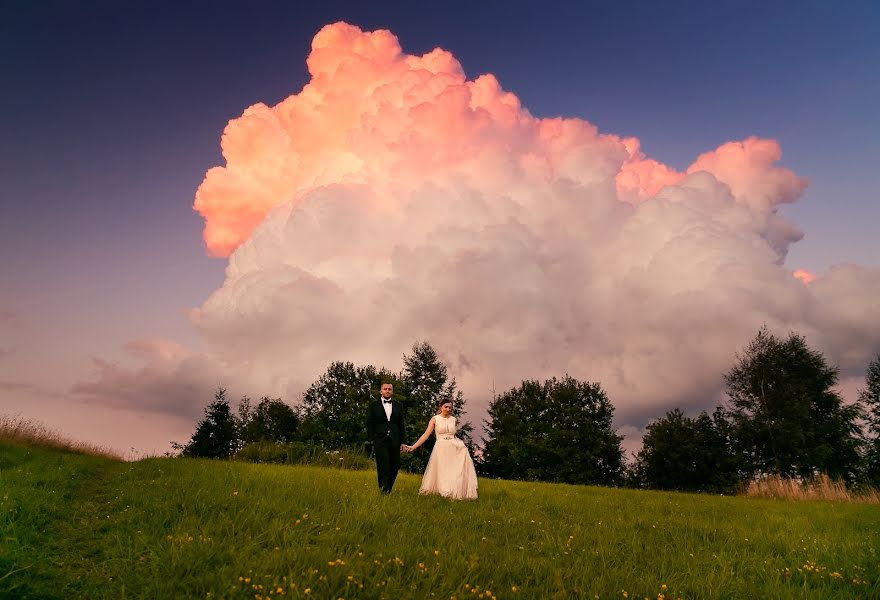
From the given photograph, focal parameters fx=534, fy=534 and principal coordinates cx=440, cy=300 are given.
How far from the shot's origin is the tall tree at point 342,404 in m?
57.9

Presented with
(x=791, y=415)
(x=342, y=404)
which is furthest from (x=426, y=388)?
(x=791, y=415)

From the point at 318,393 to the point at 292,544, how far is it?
198ft

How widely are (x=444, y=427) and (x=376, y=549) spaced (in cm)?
765

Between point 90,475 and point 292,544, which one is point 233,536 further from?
point 90,475

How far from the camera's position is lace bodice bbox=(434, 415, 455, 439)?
15.5 m

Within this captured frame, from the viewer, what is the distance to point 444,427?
15.5m

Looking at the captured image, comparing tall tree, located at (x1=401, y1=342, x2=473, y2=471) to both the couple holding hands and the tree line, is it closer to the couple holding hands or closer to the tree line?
the tree line

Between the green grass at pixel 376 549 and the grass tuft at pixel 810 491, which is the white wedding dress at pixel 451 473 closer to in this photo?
the green grass at pixel 376 549

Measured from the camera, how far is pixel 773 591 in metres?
7.61

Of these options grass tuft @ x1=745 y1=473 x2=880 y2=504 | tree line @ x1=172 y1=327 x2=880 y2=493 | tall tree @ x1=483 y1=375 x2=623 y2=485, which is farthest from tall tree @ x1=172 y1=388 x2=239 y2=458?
grass tuft @ x1=745 y1=473 x2=880 y2=504

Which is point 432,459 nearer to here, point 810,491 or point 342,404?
point 810,491

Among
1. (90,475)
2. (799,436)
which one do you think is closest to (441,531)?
(90,475)

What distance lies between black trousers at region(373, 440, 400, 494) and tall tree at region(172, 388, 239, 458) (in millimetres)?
61074

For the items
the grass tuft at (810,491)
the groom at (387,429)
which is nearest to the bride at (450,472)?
the groom at (387,429)
